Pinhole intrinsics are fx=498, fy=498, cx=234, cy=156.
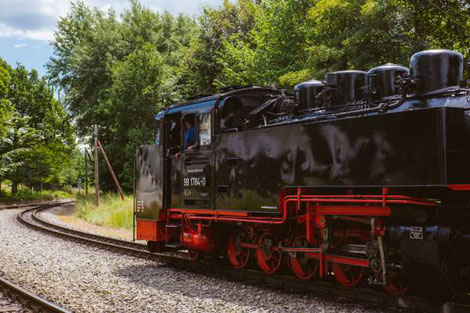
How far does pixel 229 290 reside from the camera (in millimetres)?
7363

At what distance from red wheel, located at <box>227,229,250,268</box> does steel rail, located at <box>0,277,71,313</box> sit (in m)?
3.29

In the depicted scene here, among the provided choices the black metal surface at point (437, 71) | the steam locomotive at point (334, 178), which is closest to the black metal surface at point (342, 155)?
the steam locomotive at point (334, 178)

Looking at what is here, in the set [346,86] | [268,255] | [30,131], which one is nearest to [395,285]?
[268,255]

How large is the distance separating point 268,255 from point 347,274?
1.39m

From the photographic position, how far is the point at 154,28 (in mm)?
37531

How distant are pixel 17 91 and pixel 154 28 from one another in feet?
56.9

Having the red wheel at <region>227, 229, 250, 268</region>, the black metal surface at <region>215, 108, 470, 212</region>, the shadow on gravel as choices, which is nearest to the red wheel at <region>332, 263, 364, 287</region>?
the shadow on gravel

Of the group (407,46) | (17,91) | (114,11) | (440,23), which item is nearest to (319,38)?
(407,46)

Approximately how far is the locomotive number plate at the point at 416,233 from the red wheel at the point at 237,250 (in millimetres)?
3442

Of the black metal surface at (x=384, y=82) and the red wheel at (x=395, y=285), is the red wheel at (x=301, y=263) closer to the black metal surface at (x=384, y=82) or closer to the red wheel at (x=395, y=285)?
the red wheel at (x=395, y=285)

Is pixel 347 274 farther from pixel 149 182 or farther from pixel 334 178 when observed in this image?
pixel 149 182

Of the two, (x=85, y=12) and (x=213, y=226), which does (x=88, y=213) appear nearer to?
(x=213, y=226)

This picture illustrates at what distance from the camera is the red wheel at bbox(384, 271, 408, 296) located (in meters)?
6.00

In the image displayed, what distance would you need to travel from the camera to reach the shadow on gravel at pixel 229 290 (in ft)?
20.4
